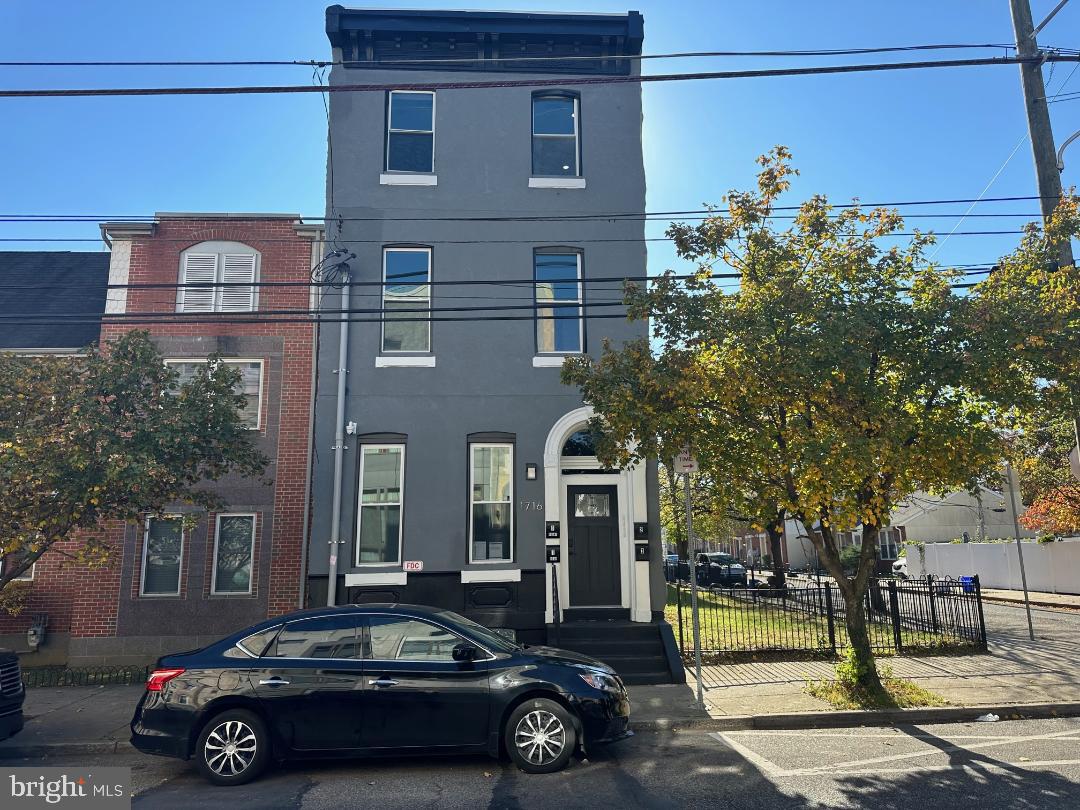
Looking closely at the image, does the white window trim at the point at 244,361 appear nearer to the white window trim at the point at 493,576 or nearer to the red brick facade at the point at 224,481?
the red brick facade at the point at 224,481

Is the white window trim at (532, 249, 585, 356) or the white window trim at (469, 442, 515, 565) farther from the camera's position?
the white window trim at (532, 249, 585, 356)

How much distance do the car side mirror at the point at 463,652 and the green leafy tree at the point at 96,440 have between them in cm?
456

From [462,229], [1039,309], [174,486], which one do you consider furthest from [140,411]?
[1039,309]

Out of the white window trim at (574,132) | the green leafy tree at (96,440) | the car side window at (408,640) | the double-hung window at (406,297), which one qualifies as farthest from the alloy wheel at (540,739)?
the white window trim at (574,132)

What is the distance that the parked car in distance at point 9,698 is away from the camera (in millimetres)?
7773

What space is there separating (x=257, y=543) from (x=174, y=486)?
3.25 m

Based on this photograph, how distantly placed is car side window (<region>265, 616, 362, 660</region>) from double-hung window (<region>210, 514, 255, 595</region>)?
6.02 m

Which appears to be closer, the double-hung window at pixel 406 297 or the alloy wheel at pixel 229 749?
the alloy wheel at pixel 229 749

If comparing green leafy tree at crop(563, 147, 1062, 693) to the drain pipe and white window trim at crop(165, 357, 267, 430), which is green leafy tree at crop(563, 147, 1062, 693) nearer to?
the drain pipe

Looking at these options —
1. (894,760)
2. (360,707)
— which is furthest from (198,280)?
(894,760)

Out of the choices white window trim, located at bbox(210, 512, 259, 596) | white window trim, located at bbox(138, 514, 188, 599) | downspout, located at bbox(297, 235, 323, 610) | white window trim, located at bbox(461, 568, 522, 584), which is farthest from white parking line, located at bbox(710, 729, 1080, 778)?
white window trim, located at bbox(138, 514, 188, 599)

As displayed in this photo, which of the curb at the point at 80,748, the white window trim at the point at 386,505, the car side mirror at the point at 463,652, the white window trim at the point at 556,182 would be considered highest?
the white window trim at the point at 556,182

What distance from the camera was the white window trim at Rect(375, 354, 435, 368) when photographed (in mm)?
13047

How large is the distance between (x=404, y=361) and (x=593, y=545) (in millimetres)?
4491
